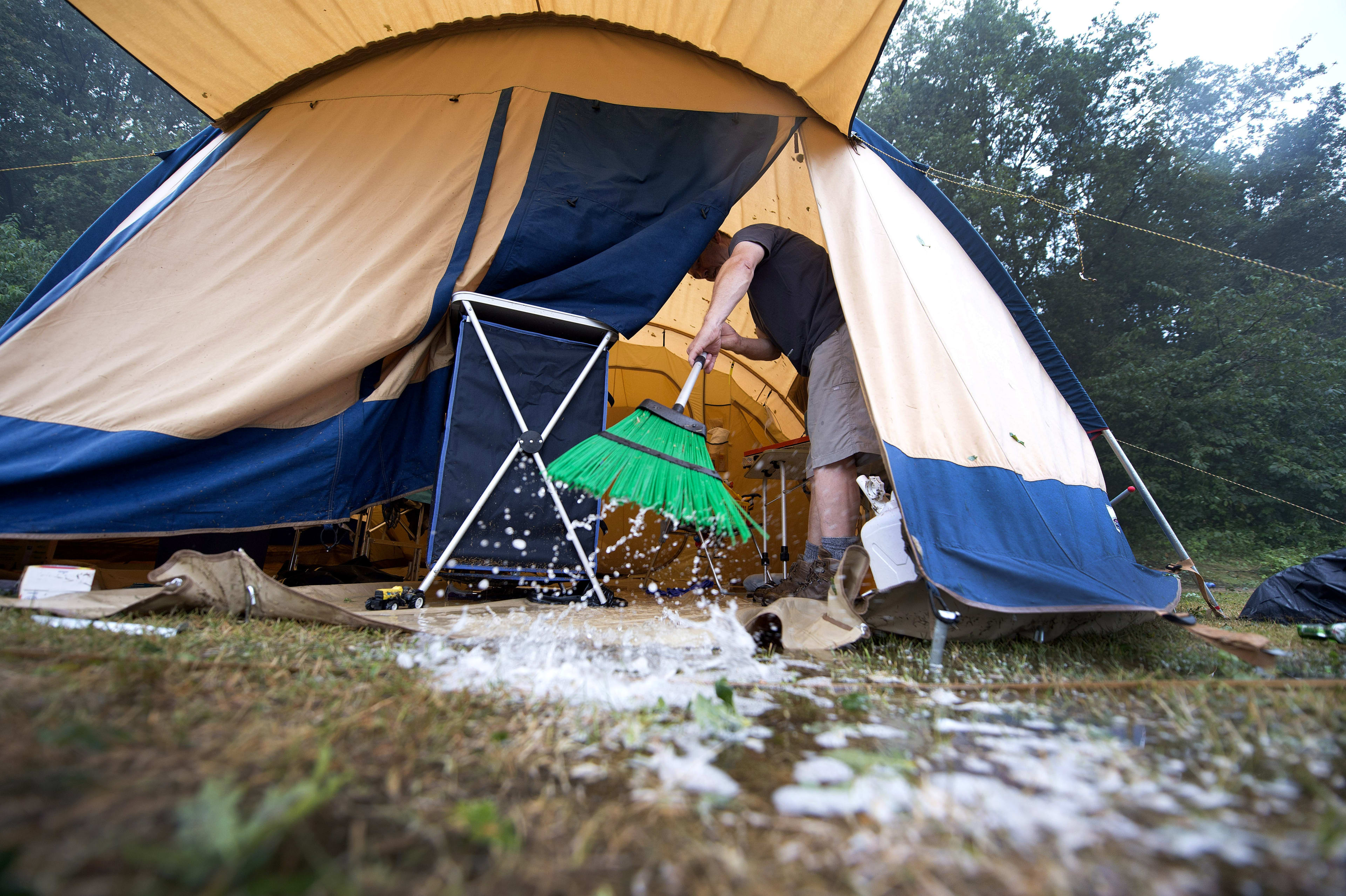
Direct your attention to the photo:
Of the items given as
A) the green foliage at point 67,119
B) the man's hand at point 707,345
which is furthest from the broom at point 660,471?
the green foliage at point 67,119

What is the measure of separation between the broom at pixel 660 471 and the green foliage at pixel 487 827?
129 cm

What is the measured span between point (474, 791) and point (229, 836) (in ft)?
0.85

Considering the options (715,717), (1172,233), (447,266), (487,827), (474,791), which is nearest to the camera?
(487,827)

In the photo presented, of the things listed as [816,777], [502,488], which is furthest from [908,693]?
[502,488]

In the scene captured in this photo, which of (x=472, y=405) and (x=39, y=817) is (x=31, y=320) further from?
(x=39, y=817)

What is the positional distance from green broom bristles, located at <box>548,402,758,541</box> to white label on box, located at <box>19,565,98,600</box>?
1392mm

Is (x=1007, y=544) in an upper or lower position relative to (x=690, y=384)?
lower

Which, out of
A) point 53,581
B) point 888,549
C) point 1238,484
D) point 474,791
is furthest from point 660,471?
point 1238,484

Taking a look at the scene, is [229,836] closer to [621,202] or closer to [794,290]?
[794,290]

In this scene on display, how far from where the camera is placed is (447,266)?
2486 mm

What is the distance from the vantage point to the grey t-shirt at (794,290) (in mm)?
2564

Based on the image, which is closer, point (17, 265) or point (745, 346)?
point (745, 346)

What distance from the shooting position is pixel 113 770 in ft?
1.92

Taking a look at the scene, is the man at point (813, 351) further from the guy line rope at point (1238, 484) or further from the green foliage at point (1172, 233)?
the green foliage at point (1172, 233)
